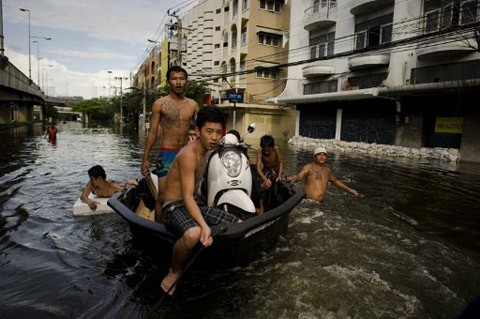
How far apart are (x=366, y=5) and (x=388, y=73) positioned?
16.1 ft

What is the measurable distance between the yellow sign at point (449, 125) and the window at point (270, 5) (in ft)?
69.7

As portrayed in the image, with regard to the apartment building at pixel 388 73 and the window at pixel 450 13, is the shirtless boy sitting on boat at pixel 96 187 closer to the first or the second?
the apartment building at pixel 388 73

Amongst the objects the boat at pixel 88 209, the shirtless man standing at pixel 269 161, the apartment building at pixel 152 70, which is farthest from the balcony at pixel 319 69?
the apartment building at pixel 152 70

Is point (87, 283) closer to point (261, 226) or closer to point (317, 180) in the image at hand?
point (261, 226)

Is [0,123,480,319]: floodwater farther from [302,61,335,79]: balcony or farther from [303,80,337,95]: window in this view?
[302,61,335,79]: balcony

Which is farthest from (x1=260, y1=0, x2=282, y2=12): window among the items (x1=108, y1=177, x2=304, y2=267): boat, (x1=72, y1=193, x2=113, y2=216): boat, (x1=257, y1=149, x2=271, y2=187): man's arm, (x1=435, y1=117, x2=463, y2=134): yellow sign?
(x1=108, y1=177, x2=304, y2=267): boat

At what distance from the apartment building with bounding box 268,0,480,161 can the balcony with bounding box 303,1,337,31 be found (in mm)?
72

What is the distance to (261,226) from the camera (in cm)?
383

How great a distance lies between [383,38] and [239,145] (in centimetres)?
2080

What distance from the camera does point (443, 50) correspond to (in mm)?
Answer: 17109

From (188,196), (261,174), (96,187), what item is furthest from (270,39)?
(188,196)

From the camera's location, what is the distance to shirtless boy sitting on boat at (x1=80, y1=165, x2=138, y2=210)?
630cm

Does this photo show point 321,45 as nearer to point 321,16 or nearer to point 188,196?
point 321,16

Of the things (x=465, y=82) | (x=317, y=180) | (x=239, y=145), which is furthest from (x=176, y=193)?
(x=465, y=82)
